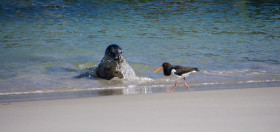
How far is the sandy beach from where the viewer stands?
353cm

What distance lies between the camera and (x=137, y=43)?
11.9 meters

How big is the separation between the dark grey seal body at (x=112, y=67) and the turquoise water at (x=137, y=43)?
1.17 ft

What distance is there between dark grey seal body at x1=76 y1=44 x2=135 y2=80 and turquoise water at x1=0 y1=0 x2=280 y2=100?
36 cm

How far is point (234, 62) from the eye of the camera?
8.81 metres

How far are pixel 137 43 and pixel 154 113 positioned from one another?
8.07 m

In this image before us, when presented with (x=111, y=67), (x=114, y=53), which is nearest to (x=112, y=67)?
(x=111, y=67)

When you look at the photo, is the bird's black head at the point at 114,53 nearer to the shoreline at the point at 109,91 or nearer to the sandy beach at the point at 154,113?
the shoreline at the point at 109,91

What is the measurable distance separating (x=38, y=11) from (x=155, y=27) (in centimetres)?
828

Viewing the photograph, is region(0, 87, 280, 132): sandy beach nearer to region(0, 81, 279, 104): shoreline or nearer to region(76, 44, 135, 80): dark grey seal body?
region(0, 81, 279, 104): shoreline

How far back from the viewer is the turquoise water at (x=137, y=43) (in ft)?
22.0

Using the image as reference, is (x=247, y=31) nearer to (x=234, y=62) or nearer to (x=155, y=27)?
(x=155, y=27)

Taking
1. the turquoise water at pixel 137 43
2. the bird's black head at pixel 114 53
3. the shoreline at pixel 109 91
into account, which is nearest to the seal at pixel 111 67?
the bird's black head at pixel 114 53

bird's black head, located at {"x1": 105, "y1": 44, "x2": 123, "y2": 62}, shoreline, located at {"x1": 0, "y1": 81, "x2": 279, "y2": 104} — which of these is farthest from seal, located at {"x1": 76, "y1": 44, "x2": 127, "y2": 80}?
shoreline, located at {"x1": 0, "y1": 81, "x2": 279, "y2": 104}

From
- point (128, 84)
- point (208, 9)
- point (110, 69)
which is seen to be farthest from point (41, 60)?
point (208, 9)
